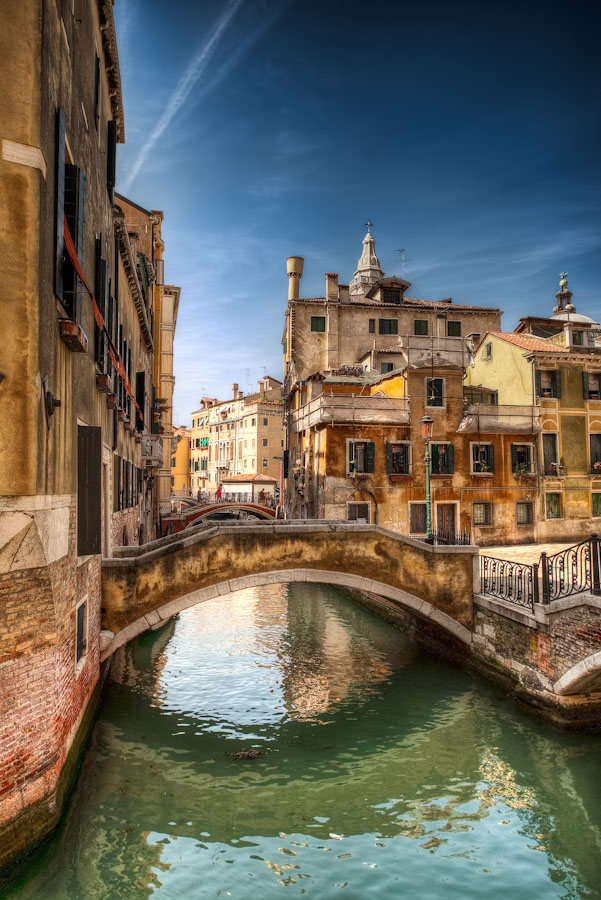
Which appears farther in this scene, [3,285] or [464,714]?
[464,714]

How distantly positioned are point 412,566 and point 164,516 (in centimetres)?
2204

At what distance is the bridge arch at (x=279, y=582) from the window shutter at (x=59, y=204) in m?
7.56

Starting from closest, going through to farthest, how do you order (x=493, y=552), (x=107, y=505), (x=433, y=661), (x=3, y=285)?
1. (x=3, y=285)
2. (x=107, y=505)
3. (x=433, y=661)
4. (x=493, y=552)

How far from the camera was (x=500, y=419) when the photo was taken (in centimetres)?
2769

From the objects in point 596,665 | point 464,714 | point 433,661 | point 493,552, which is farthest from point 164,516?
point 596,665

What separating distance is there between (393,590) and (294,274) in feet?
87.0

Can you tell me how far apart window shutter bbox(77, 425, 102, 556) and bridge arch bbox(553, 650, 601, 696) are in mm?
8372

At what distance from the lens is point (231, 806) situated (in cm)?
930

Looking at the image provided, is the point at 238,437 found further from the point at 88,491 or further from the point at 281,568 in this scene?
the point at 88,491

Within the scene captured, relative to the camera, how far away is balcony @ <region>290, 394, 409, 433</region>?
26406 millimetres

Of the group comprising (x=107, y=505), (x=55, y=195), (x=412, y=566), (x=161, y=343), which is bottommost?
(x=412, y=566)

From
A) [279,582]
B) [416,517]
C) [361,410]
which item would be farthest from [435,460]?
[279,582]

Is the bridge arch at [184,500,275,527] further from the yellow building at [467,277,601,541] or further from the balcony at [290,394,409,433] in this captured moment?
the yellow building at [467,277,601,541]

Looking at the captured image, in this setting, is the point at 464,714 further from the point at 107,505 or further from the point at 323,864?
the point at 107,505
